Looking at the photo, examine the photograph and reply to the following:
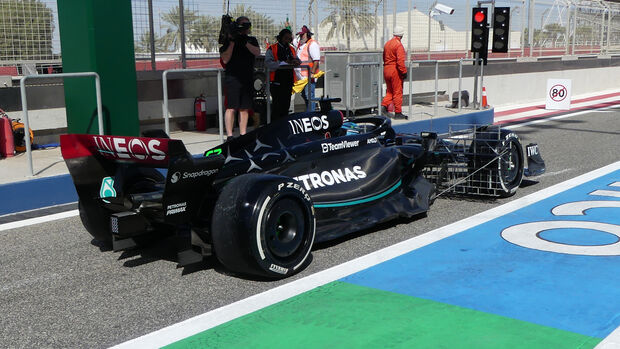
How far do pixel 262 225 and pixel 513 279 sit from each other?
5.87ft

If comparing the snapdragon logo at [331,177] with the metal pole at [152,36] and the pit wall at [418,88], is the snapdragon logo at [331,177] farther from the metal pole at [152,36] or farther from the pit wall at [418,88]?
the metal pole at [152,36]

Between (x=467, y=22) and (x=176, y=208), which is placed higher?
(x=467, y=22)

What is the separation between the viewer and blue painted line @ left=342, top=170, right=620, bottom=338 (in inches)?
166

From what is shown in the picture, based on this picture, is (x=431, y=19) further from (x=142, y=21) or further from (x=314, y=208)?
(x=314, y=208)

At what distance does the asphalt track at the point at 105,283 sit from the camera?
4105 mm

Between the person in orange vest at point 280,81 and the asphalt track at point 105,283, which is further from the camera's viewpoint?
the person in orange vest at point 280,81

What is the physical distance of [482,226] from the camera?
6.32 metres

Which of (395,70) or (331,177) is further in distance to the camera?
(395,70)

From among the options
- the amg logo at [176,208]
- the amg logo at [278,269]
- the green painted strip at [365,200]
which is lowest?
the amg logo at [278,269]

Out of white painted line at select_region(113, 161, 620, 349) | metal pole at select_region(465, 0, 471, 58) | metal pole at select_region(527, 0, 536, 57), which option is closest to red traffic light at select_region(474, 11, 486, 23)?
metal pole at select_region(465, 0, 471, 58)

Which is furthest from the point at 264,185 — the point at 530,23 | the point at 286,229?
the point at 530,23

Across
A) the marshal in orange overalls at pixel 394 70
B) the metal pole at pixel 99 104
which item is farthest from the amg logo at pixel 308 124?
the marshal in orange overalls at pixel 394 70

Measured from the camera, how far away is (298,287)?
187 inches

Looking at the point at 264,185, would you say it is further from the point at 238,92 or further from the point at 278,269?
the point at 238,92
